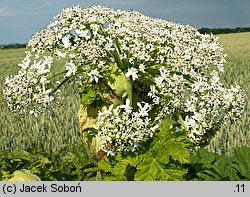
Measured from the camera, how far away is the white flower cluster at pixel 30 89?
2.15m

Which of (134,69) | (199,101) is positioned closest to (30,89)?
(134,69)

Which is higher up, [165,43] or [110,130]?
[165,43]

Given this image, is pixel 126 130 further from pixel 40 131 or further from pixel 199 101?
pixel 40 131

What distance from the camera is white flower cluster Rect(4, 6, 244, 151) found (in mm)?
2111

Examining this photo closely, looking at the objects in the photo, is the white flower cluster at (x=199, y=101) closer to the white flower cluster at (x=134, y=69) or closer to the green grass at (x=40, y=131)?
the white flower cluster at (x=134, y=69)

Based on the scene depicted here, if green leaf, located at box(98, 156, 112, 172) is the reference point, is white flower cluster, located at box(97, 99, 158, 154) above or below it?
above

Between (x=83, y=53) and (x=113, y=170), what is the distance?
542 millimetres

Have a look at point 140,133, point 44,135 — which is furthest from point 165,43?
point 44,135

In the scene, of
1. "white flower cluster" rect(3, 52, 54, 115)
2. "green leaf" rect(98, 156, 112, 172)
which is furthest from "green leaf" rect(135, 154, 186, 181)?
"white flower cluster" rect(3, 52, 54, 115)

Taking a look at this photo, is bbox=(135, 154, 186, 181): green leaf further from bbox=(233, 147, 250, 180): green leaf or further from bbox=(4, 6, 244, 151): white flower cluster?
bbox=(233, 147, 250, 180): green leaf

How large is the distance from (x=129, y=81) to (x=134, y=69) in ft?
0.51

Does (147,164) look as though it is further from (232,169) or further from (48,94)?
(48,94)

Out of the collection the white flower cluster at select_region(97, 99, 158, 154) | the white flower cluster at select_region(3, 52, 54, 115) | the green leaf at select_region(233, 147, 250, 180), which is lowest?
the green leaf at select_region(233, 147, 250, 180)

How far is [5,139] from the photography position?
5.34 metres
